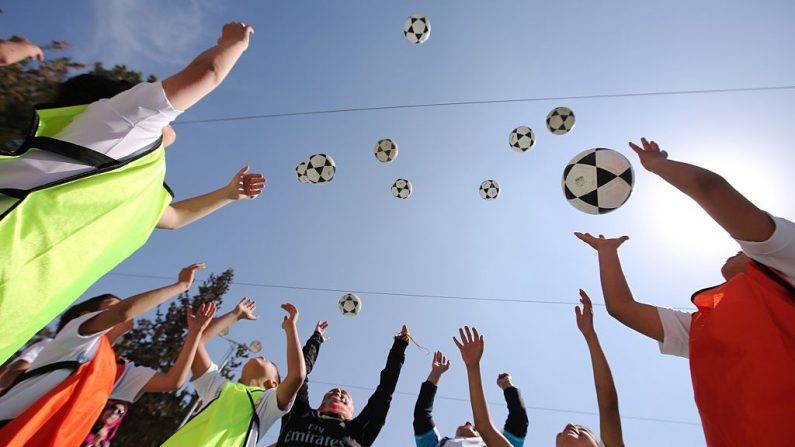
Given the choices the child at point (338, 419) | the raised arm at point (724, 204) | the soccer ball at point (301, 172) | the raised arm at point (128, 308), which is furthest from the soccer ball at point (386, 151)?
the raised arm at point (724, 204)

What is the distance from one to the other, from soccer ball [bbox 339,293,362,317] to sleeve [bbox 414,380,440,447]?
6.68 metres

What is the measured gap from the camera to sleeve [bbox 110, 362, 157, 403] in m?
3.81

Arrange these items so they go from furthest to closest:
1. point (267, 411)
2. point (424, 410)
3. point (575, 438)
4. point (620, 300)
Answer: point (424, 410)
point (575, 438)
point (267, 411)
point (620, 300)

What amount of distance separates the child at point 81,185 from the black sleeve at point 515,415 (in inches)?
174

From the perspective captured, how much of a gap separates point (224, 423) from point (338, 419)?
1168mm

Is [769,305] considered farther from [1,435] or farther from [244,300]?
[244,300]

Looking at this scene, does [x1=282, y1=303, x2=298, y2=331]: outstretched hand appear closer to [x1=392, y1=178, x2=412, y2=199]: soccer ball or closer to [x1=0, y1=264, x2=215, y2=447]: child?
[x1=0, y1=264, x2=215, y2=447]: child

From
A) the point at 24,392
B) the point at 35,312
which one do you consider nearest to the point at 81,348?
the point at 24,392

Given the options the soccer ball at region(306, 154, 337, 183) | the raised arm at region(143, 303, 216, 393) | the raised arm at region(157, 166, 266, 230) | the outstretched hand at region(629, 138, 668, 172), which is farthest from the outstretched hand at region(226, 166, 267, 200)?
the soccer ball at region(306, 154, 337, 183)

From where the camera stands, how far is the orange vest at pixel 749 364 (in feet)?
5.59

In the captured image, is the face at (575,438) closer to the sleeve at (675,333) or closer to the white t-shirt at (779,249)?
the sleeve at (675,333)

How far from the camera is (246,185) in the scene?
324 centimetres

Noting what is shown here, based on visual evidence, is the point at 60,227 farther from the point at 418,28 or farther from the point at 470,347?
the point at 418,28

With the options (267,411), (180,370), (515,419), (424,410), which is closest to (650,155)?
(515,419)
